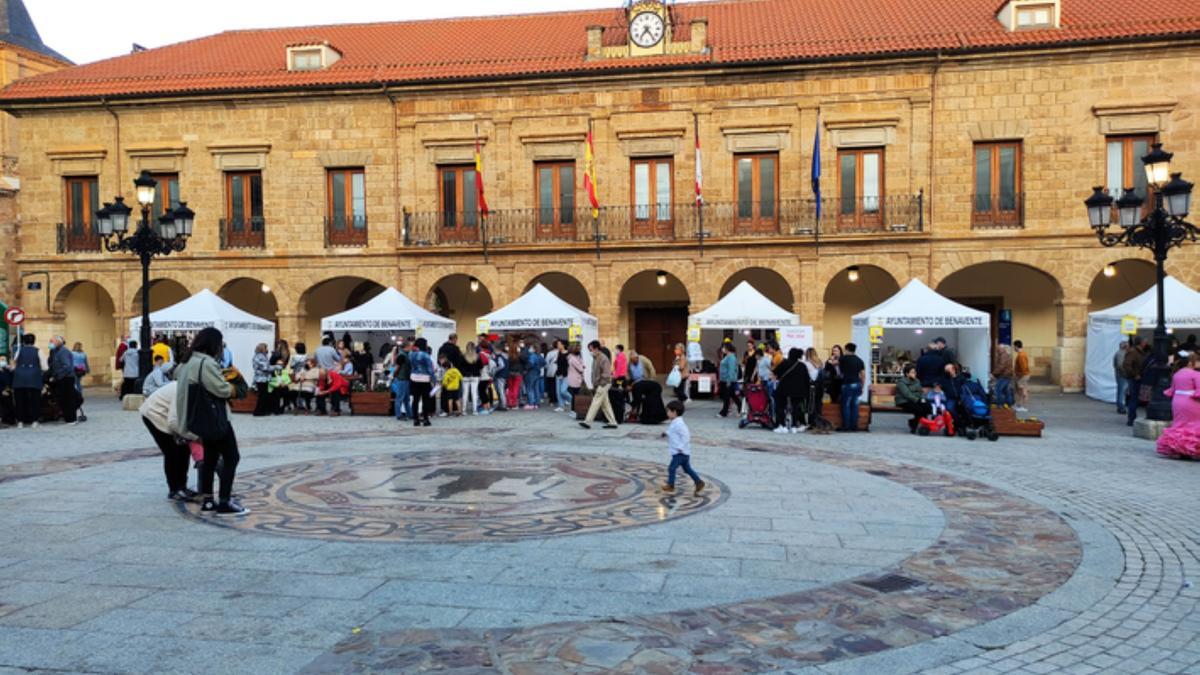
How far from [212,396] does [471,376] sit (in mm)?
9704

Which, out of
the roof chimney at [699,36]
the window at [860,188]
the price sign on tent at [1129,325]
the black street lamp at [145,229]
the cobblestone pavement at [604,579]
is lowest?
the cobblestone pavement at [604,579]

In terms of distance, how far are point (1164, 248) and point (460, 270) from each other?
16271 mm

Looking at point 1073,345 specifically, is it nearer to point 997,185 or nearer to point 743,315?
point 997,185

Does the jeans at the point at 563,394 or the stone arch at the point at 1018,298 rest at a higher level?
the stone arch at the point at 1018,298

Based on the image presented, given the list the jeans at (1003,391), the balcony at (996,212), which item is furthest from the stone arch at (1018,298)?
the jeans at (1003,391)

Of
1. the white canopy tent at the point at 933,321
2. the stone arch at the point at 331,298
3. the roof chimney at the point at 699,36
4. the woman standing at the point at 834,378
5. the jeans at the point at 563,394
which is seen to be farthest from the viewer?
the stone arch at the point at 331,298

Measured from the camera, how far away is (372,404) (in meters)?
16.3

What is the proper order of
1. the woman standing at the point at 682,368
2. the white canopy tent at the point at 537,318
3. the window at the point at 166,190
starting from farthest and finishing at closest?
the window at the point at 166,190 → the white canopy tent at the point at 537,318 → the woman standing at the point at 682,368

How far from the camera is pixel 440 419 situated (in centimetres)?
1574

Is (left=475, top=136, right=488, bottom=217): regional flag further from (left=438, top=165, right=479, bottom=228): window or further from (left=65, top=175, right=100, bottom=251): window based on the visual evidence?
(left=65, top=175, right=100, bottom=251): window

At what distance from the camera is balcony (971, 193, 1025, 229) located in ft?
70.2

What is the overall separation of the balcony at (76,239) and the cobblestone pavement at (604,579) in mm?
17677

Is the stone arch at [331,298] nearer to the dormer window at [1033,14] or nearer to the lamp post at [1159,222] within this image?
the dormer window at [1033,14]

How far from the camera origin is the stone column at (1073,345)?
21.1 metres
